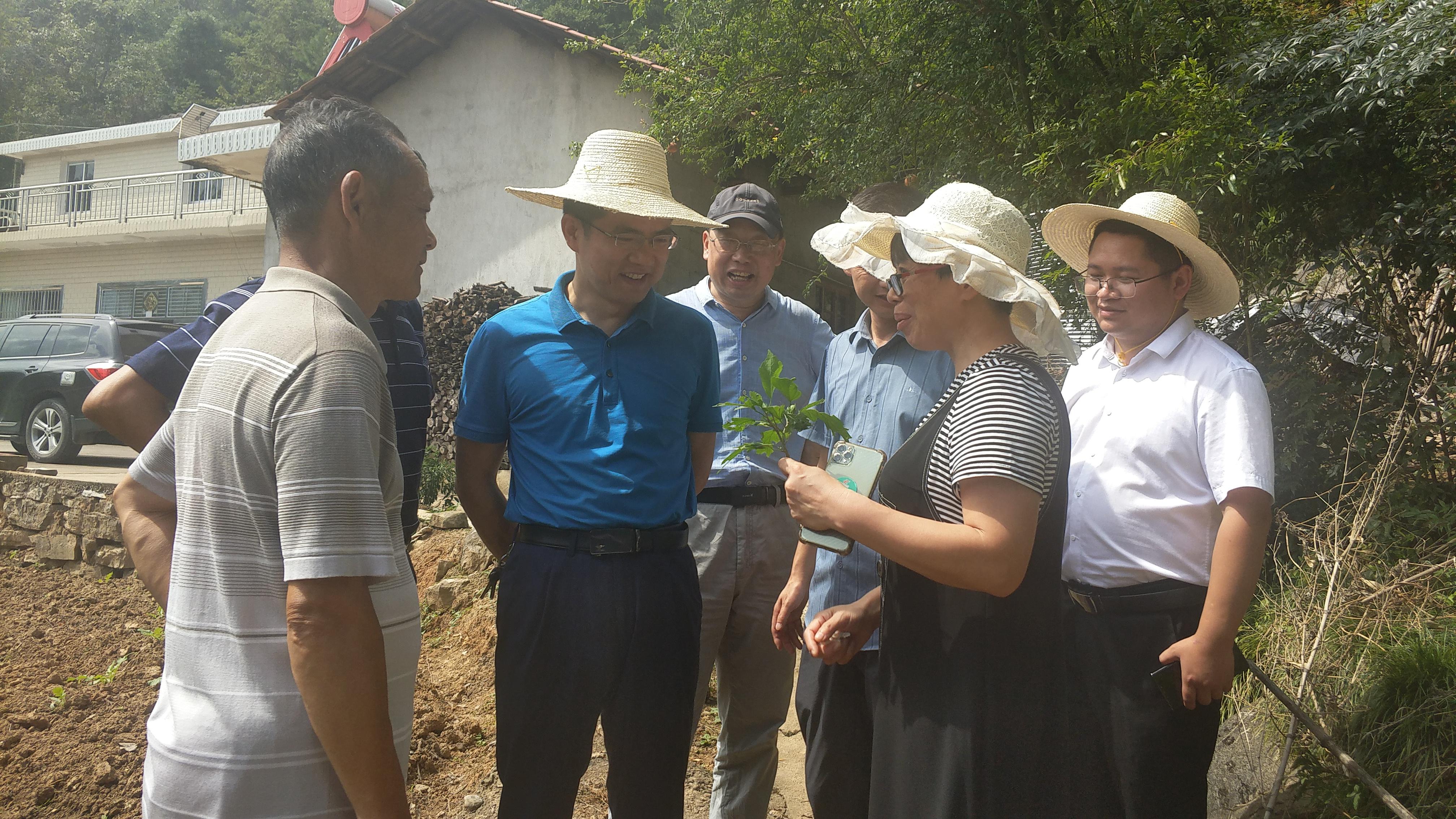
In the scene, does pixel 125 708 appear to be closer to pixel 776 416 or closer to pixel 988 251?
pixel 776 416

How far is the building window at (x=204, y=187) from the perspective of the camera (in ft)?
69.3

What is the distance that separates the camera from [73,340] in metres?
10.8

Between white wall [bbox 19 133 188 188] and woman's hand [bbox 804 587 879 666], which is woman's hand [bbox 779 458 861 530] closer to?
woman's hand [bbox 804 587 879 666]

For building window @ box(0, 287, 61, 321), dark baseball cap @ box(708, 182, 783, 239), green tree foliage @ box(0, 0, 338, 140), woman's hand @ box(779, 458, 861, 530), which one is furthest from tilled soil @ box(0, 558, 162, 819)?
green tree foliage @ box(0, 0, 338, 140)

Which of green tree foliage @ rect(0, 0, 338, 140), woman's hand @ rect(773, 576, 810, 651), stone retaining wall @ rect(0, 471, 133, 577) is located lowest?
stone retaining wall @ rect(0, 471, 133, 577)

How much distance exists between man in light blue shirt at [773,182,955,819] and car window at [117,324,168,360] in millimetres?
10388

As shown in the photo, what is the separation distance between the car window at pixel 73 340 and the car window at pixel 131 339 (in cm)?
30

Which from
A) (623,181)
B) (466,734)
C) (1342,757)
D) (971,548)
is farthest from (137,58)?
(1342,757)

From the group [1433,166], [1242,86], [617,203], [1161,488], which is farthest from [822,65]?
[1161,488]

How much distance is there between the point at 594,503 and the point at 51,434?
445 inches

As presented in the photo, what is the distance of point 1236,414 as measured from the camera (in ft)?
7.39

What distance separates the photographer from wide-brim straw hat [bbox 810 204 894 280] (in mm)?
2318

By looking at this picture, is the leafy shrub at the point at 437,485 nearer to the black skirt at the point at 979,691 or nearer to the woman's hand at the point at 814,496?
the woman's hand at the point at 814,496

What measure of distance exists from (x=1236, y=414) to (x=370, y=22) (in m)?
15.9
